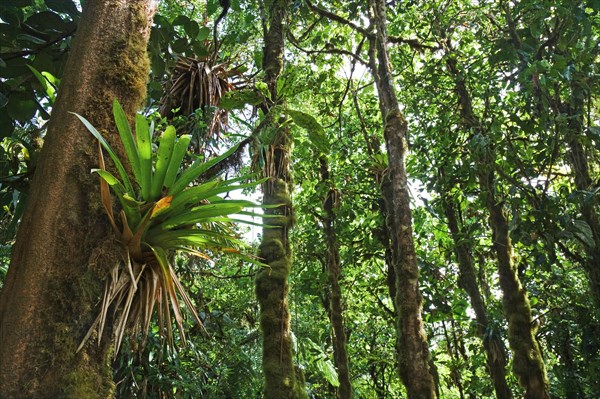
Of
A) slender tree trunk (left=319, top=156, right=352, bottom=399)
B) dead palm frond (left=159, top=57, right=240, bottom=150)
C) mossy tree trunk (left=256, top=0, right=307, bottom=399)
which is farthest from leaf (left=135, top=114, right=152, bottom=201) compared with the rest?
slender tree trunk (left=319, top=156, right=352, bottom=399)

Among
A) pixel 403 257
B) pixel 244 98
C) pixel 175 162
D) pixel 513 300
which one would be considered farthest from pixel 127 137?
pixel 513 300

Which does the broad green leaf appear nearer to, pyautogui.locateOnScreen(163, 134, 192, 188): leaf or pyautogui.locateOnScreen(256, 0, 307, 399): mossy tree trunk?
pyautogui.locateOnScreen(163, 134, 192, 188): leaf

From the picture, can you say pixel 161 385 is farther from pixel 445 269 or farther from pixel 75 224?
pixel 445 269

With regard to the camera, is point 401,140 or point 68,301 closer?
point 68,301

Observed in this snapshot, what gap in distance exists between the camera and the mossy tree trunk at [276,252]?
3047mm

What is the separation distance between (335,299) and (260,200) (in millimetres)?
1688

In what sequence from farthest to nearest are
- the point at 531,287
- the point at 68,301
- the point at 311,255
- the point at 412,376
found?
the point at 311,255 → the point at 531,287 → the point at 412,376 → the point at 68,301

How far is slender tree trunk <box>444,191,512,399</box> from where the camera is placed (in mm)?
4305

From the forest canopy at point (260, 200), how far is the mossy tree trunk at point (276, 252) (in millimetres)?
16

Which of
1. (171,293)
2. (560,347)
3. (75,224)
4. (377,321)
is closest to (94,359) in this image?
(75,224)

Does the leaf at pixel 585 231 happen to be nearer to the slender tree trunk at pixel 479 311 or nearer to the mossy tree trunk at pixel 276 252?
the slender tree trunk at pixel 479 311

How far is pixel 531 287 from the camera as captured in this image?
5.36 m

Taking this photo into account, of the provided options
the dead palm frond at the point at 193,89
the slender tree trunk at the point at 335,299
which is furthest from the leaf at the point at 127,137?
the slender tree trunk at the point at 335,299

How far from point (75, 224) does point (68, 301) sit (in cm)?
19
